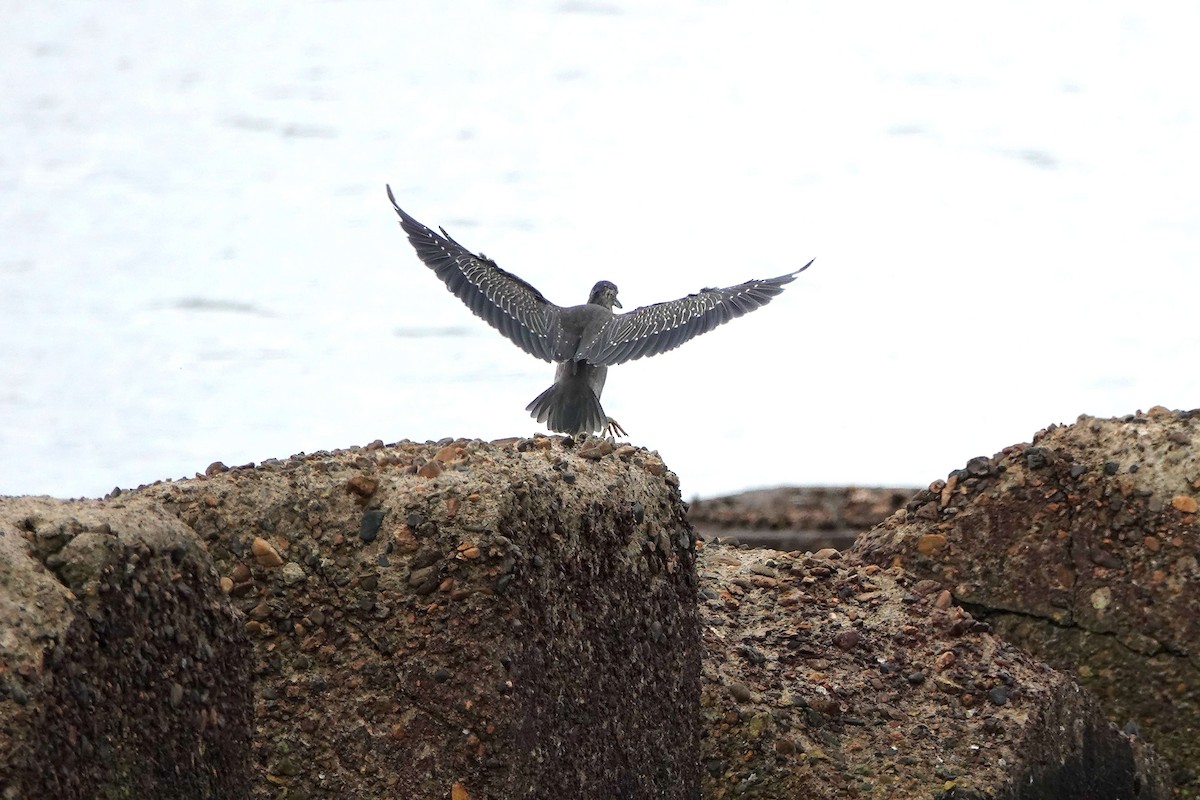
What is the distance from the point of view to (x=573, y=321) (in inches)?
270

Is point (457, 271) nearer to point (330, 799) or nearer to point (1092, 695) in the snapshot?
point (1092, 695)

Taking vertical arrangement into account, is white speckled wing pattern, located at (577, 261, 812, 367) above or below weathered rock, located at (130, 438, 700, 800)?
above

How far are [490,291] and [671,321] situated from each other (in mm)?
771

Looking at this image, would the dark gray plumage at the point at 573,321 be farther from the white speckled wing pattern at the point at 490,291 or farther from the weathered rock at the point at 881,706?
the weathered rock at the point at 881,706

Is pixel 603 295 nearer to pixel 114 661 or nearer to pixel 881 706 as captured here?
pixel 881 706

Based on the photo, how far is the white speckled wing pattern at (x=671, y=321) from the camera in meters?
6.55

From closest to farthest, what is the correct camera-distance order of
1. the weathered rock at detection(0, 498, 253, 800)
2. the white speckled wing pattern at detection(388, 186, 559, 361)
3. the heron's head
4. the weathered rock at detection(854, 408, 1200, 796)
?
the weathered rock at detection(0, 498, 253, 800), the weathered rock at detection(854, 408, 1200, 796), the white speckled wing pattern at detection(388, 186, 559, 361), the heron's head

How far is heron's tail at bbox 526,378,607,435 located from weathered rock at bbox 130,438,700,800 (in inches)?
111

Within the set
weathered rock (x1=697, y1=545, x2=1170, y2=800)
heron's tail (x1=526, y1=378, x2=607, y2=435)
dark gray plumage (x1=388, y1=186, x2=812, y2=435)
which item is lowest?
weathered rock (x1=697, y1=545, x2=1170, y2=800)

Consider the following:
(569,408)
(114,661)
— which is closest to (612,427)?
(569,408)

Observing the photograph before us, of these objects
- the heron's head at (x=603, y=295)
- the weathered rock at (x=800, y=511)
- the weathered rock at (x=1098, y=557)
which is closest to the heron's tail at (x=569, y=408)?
the heron's head at (x=603, y=295)

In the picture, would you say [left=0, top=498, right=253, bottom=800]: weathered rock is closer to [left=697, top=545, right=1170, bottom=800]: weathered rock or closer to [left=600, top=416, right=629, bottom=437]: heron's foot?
[left=697, top=545, right=1170, bottom=800]: weathered rock

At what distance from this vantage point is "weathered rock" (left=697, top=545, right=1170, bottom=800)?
4199mm

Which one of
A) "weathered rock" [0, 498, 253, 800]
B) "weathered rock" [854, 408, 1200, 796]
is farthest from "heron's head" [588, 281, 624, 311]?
"weathered rock" [0, 498, 253, 800]
